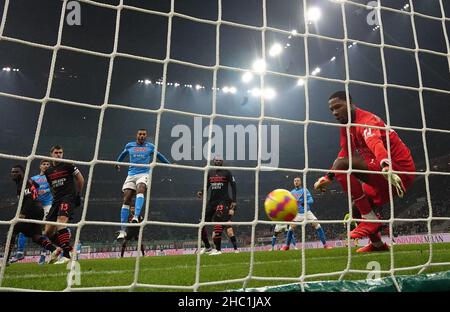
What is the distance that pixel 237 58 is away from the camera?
1625 cm

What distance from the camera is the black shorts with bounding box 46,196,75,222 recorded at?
4699 millimetres

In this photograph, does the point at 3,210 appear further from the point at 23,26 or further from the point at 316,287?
the point at 316,287

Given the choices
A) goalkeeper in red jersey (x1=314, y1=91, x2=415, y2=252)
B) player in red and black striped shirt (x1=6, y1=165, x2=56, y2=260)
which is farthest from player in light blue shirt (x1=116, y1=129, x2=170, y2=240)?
goalkeeper in red jersey (x1=314, y1=91, x2=415, y2=252)

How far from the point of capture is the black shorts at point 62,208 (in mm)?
4699

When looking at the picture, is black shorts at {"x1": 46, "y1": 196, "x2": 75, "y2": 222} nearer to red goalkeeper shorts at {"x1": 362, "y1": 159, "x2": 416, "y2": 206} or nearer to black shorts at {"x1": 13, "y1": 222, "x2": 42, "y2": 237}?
black shorts at {"x1": 13, "y1": 222, "x2": 42, "y2": 237}

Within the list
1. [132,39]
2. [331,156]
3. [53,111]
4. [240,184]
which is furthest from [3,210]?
[331,156]

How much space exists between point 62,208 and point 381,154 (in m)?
A: 3.82

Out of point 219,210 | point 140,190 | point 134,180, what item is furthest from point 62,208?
point 219,210

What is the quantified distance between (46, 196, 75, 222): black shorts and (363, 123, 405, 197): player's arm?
366cm

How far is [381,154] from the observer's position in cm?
309

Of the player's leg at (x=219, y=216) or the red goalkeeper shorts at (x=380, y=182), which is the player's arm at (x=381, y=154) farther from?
the player's leg at (x=219, y=216)

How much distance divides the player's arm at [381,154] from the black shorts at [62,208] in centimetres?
366
